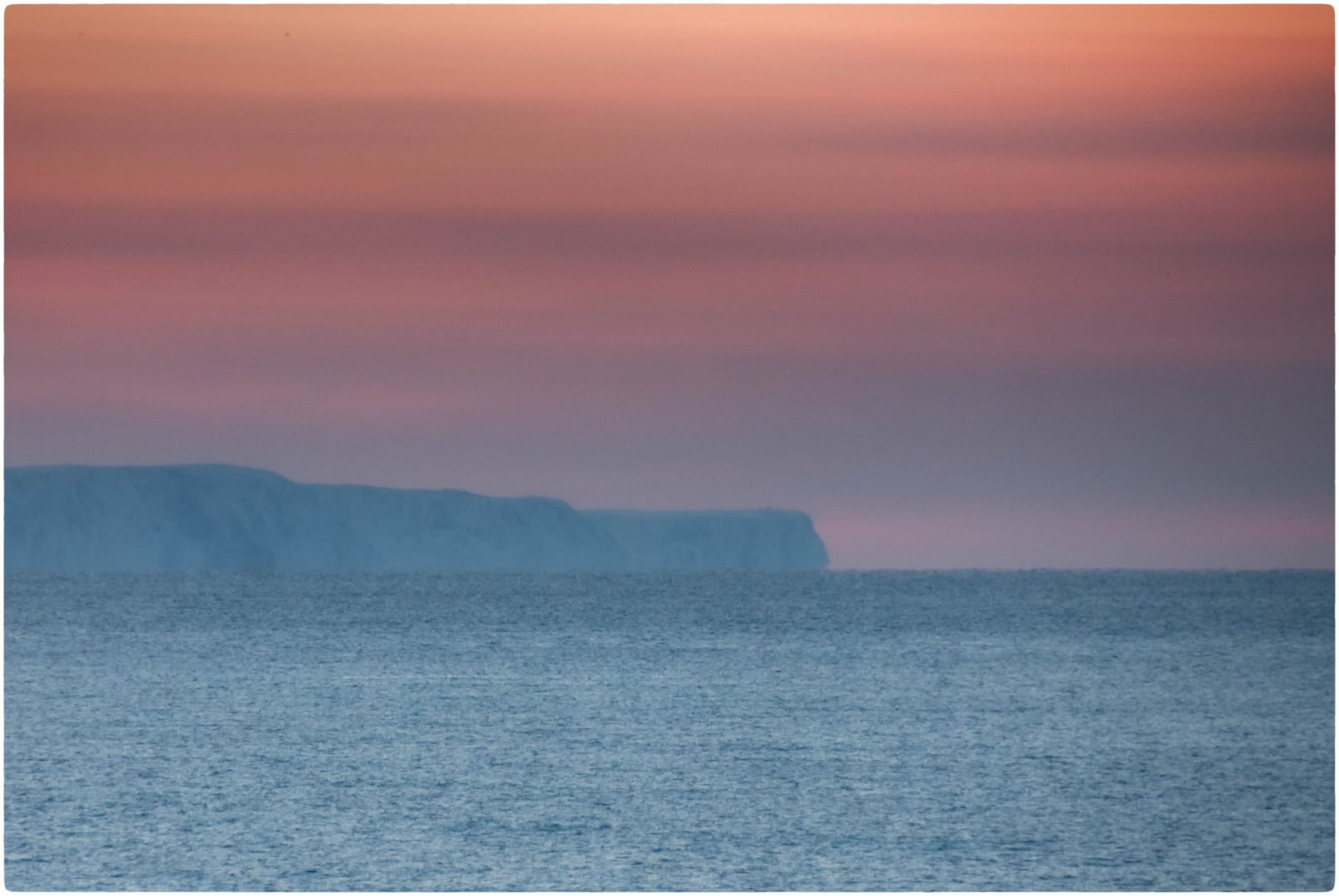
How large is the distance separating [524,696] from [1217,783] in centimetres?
2844

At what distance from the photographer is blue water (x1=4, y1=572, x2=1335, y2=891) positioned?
31.7 metres

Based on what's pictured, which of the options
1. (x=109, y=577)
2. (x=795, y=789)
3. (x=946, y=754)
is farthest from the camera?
(x=109, y=577)

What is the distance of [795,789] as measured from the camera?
3912 centimetres

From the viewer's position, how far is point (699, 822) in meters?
35.1

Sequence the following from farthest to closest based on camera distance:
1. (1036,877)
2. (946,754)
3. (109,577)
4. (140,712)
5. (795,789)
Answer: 1. (109,577)
2. (140,712)
3. (946,754)
4. (795,789)
5. (1036,877)

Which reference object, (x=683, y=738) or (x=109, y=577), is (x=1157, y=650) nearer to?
(x=683, y=738)

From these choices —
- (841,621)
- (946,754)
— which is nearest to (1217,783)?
(946,754)

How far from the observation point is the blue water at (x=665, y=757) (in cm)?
3170

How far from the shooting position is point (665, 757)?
45.2 meters

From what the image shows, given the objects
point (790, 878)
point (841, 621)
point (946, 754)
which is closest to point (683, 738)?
point (946, 754)

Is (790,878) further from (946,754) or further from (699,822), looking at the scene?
(946,754)

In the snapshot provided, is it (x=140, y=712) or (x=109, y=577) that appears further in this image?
(x=109, y=577)

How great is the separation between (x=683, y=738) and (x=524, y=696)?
13879 millimetres

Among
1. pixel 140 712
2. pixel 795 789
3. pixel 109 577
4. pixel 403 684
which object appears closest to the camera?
pixel 795 789
